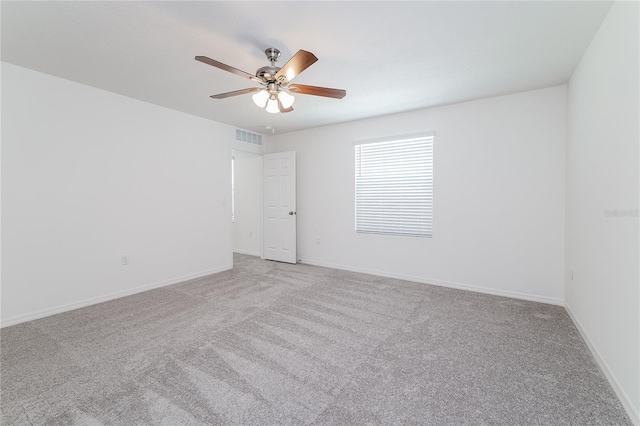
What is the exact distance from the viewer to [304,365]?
204 cm

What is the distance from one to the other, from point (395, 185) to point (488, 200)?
1.27 metres

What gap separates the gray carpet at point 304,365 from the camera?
1.59 m

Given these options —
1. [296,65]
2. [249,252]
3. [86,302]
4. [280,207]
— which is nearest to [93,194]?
[86,302]

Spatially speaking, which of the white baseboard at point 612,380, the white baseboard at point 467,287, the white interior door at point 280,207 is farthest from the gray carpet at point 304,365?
the white interior door at point 280,207

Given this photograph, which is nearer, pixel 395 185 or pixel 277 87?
pixel 277 87

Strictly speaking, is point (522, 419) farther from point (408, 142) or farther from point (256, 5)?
point (408, 142)

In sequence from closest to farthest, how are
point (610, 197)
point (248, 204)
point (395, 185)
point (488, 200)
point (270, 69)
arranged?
point (610, 197)
point (270, 69)
point (488, 200)
point (395, 185)
point (248, 204)

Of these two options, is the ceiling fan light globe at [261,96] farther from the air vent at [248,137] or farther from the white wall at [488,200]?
the air vent at [248,137]

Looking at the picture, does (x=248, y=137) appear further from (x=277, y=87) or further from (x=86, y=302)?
(x=86, y=302)

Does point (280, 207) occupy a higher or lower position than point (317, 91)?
lower

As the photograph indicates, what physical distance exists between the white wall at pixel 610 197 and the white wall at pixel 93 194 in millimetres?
4626

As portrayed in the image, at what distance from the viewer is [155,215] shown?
3.86 meters

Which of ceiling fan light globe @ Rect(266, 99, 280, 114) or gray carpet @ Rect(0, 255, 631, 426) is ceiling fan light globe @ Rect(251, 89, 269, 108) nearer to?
ceiling fan light globe @ Rect(266, 99, 280, 114)

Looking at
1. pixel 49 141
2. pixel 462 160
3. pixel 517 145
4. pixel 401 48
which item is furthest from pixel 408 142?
pixel 49 141
